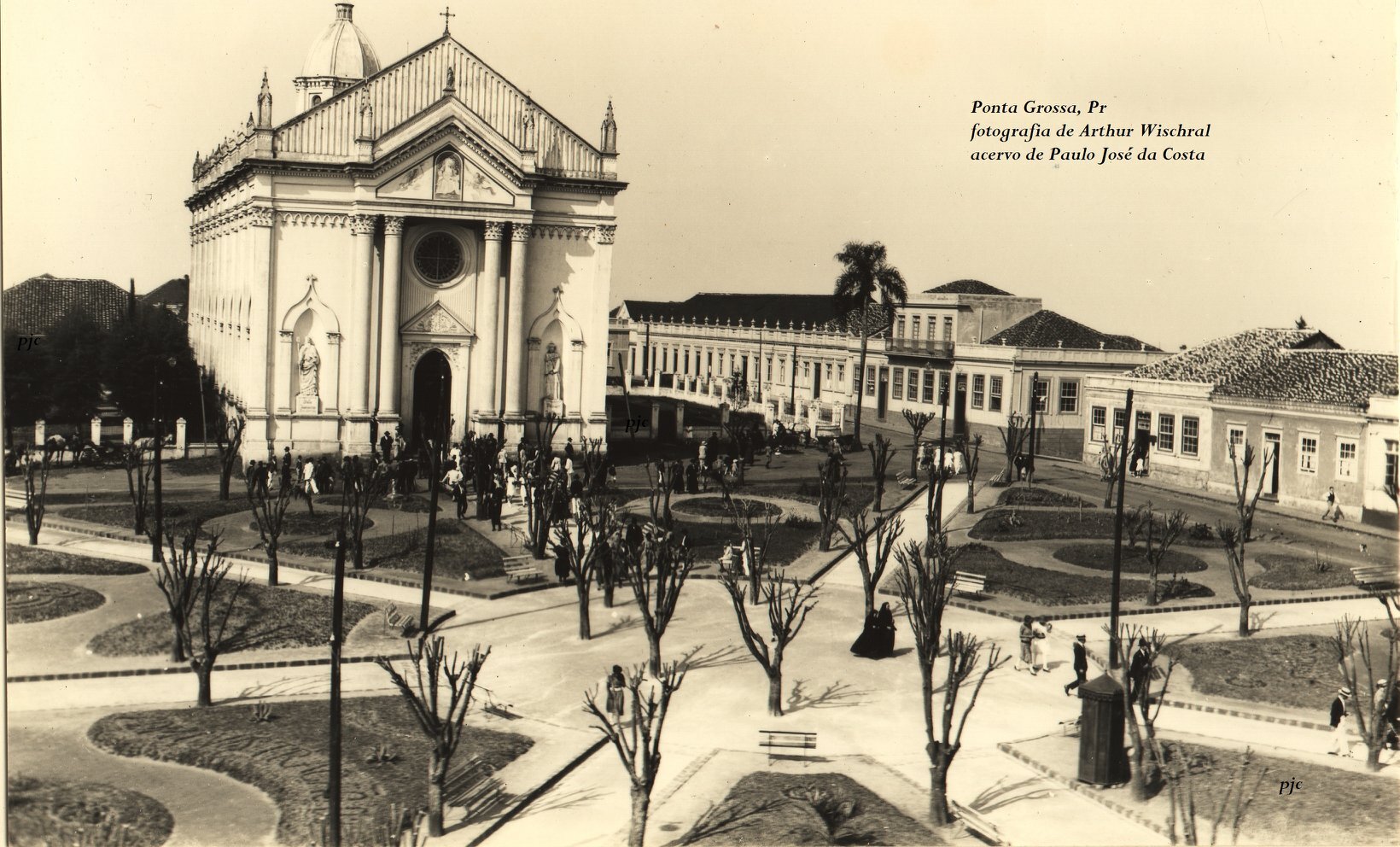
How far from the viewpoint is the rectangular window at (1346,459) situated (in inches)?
1640

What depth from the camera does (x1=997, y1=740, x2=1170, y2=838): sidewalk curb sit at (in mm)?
18609

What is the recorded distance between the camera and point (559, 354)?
49594 millimetres

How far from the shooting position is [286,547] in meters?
33.8

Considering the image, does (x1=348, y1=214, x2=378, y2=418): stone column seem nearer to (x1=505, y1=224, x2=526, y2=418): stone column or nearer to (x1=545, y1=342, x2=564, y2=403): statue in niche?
(x1=505, y1=224, x2=526, y2=418): stone column

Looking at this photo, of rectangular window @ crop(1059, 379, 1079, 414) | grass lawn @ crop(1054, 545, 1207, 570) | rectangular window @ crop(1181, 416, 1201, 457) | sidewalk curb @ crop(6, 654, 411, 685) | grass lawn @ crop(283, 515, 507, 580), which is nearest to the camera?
sidewalk curb @ crop(6, 654, 411, 685)

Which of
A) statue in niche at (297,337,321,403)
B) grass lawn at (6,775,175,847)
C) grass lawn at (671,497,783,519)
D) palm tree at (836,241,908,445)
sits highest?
palm tree at (836,241,908,445)

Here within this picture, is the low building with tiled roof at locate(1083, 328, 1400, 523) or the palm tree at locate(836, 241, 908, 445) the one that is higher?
the palm tree at locate(836, 241, 908, 445)

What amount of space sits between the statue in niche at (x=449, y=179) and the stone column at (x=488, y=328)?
59.8 inches

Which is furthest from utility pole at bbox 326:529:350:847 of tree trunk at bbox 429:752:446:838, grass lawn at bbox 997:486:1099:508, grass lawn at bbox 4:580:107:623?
grass lawn at bbox 997:486:1099:508

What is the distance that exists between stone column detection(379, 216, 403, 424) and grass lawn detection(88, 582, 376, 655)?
17.3 metres

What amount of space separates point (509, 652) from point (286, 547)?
9770mm

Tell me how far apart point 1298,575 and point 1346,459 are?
30.6 feet

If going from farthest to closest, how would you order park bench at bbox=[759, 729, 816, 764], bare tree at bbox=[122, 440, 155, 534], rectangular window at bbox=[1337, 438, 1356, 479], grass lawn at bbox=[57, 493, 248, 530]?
rectangular window at bbox=[1337, 438, 1356, 479], grass lawn at bbox=[57, 493, 248, 530], bare tree at bbox=[122, 440, 155, 534], park bench at bbox=[759, 729, 816, 764]

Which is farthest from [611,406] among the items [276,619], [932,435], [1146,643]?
[1146,643]
